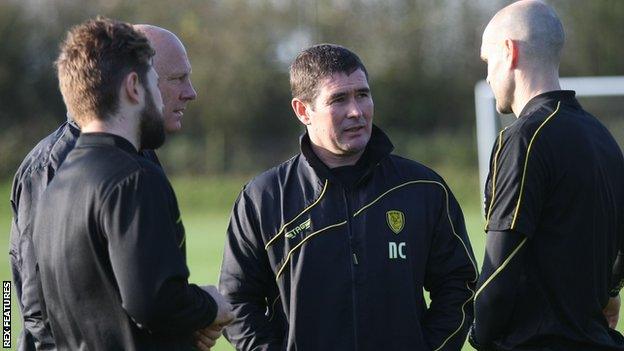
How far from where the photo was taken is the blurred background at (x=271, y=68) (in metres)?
27.3

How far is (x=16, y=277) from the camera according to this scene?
13.8ft

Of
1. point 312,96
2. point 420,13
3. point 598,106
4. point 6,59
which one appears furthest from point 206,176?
point 312,96

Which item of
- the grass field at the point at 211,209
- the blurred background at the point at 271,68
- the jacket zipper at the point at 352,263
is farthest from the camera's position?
the blurred background at the point at 271,68

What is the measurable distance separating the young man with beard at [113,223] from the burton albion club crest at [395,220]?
39.0 inches

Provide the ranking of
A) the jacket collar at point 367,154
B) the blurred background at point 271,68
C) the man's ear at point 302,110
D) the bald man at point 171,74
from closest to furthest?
the jacket collar at point 367,154
the man's ear at point 302,110
the bald man at point 171,74
the blurred background at point 271,68

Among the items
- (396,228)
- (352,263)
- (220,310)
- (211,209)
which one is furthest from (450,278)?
(211,209)

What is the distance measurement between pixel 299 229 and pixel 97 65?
4.04 feet

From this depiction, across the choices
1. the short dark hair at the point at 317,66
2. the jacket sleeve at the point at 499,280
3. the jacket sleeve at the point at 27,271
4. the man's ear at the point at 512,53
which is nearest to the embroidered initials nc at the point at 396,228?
the jacket sleeve at the point at 499,280

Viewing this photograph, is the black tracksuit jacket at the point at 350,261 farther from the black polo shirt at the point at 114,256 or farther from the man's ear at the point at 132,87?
the man's ear at the point at 132,87

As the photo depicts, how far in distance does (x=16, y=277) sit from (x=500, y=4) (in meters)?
28.8

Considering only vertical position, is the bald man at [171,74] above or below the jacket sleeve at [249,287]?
above

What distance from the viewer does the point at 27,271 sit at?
388 centimetres

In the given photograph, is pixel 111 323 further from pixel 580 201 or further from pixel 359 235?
pixel 580 201

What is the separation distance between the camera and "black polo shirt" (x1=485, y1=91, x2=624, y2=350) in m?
3.75
